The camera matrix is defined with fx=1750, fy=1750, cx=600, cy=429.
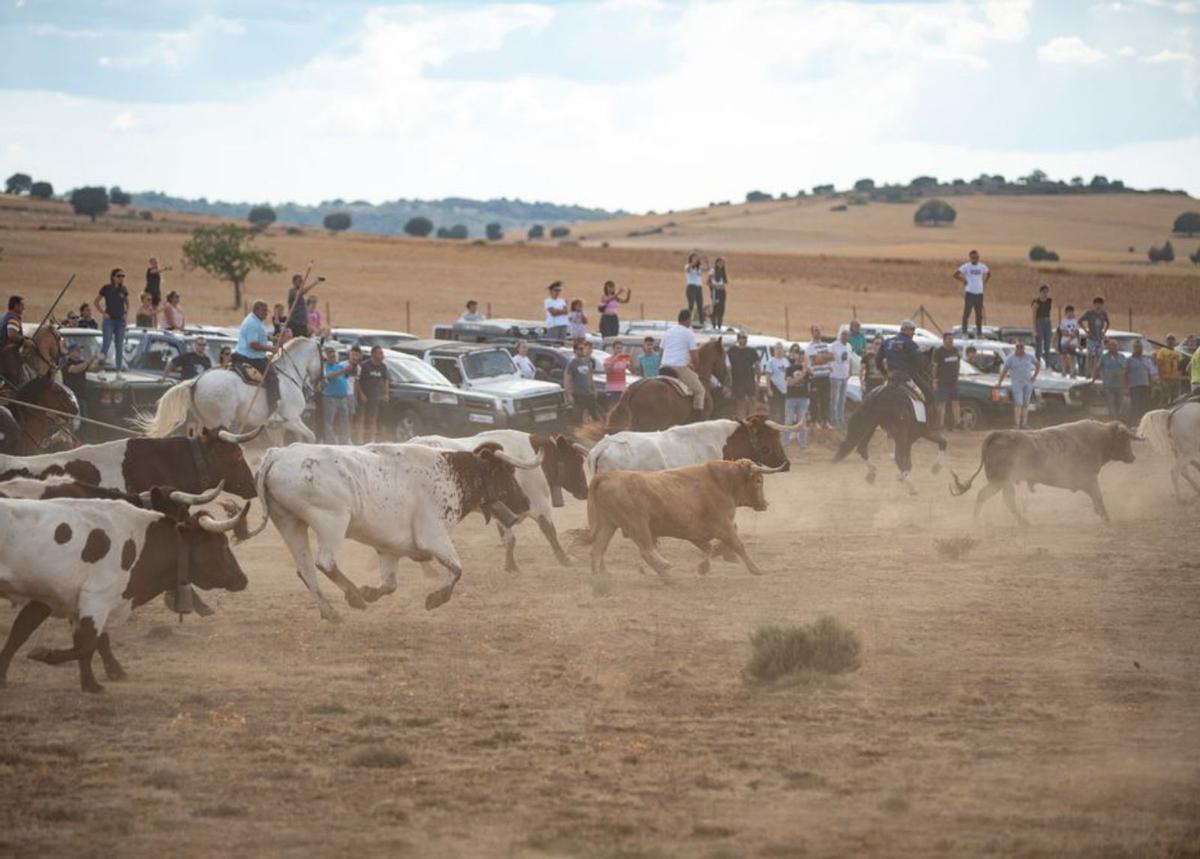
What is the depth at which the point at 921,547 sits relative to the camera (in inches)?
720

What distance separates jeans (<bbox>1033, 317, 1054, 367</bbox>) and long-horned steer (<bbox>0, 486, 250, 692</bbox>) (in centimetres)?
2472

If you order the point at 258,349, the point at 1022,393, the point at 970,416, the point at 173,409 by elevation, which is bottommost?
the point at 970,416

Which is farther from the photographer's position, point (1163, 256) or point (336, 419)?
point (1163, 256)

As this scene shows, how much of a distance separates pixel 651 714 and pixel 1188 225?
121531 millimetres

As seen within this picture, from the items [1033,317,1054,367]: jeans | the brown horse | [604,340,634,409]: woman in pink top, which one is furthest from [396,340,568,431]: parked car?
[1033,317,1054,367]: jeans

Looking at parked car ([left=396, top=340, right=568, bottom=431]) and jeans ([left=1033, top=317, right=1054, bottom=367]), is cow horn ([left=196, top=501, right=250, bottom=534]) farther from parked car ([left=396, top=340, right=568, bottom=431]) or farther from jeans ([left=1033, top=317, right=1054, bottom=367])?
jeans ([left=1033, top=317, right=1054, bottom=367])

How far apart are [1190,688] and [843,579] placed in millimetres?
4776

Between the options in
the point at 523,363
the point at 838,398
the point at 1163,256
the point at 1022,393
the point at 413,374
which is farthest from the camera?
the point at 1163,256

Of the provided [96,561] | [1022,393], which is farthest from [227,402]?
[1022,393]

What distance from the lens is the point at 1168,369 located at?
31.3 meters

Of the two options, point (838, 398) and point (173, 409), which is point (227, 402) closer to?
point (173, 409)

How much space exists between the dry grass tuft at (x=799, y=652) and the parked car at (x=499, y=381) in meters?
14.7

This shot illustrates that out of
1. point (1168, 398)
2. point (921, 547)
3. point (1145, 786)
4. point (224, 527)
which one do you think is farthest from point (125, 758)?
point (1168, 398)

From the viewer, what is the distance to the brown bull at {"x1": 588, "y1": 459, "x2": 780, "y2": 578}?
50.6ft
